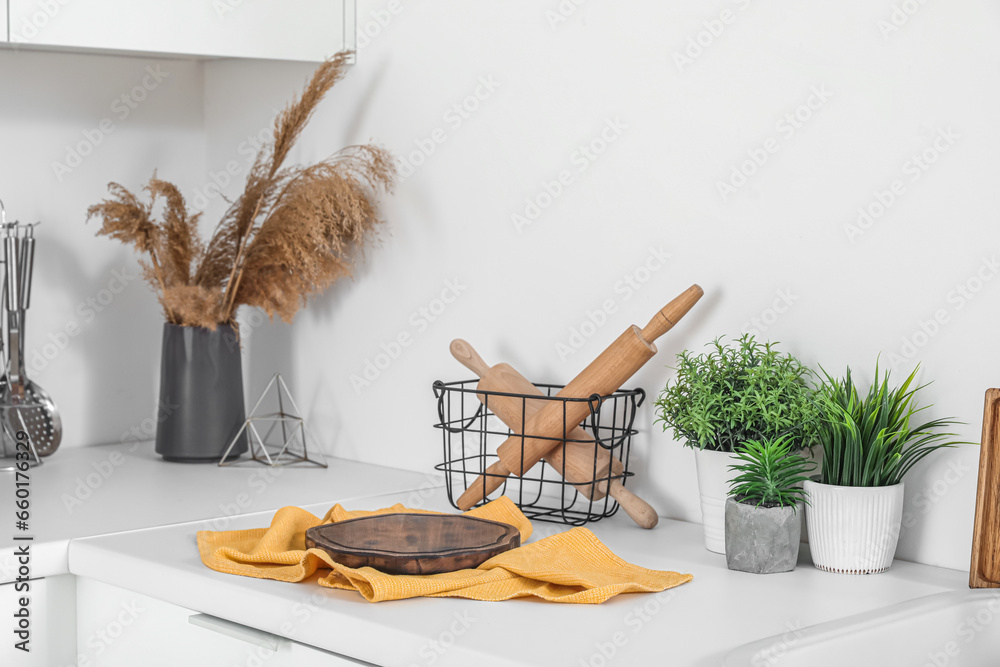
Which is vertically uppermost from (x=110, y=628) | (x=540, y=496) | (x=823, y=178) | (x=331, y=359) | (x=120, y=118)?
(x=120, y=118)

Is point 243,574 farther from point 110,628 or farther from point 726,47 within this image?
point 726,47

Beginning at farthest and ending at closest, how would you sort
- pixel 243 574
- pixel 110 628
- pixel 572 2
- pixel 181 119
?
pixel 181 119 < pixel 572 2 < pixel 110 628 < pixel 243 574

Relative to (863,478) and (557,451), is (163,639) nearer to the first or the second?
(557,451)

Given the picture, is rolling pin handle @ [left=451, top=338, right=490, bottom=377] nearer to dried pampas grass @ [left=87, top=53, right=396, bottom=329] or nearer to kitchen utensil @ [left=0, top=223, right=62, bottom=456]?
dried pampas grass @ [left=87, top=53, right=396, bottom=329]

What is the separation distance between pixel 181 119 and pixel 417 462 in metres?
0.72

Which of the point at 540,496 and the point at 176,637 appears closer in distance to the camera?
the point at 176,637

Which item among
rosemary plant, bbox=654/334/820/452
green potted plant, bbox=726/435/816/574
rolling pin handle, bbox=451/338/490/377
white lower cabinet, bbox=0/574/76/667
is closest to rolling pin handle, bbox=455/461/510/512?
rolling pin handle, bbox=451/338/490/377

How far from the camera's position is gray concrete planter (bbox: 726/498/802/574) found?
102 cm

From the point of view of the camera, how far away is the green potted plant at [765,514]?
103 cm

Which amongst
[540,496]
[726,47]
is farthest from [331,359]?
[726,47]

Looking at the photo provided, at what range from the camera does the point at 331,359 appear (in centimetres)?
167

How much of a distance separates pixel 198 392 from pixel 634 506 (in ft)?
2.25

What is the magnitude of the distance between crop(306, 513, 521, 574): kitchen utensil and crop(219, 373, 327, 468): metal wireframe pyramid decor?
53 centimetres

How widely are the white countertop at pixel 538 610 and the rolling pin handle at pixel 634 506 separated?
7 centimetres
